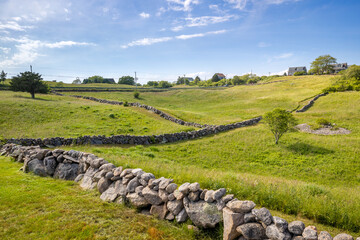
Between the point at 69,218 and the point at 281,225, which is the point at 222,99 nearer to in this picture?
the point at 69,218

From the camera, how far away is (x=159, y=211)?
23.2 feet

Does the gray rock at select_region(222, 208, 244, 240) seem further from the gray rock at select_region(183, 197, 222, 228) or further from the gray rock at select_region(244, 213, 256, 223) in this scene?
the gray rock at select_region(183, 197, 222, 228)

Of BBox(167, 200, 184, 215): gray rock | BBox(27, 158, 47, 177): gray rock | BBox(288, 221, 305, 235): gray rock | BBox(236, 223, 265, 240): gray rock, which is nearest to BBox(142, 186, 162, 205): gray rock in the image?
BBox(167, 200, 184, 215): gray rock

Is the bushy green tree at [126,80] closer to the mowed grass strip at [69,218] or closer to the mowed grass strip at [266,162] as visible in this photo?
the mowed grass strip at [266,162]

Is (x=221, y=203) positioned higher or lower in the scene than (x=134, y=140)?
higher

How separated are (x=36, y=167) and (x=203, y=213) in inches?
370

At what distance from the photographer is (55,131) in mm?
22875

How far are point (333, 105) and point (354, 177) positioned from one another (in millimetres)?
31249

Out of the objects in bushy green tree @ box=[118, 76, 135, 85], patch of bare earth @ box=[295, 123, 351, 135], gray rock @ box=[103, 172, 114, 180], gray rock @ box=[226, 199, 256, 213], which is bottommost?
patch of bare earth @ box=[295, 123, 351, 135]

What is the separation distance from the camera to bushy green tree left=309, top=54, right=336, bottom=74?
113344 mm

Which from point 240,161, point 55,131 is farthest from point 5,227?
point 55,131

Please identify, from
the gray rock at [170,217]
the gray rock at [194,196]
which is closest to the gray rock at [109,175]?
the gray rock at [170,217]

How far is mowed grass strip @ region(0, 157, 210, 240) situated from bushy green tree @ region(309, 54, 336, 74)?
138 m

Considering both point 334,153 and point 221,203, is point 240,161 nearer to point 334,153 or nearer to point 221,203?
point 334,153
